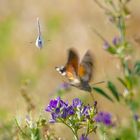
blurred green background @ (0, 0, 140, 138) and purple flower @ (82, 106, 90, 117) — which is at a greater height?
blurred green background @ (0, 0, 140, 138)

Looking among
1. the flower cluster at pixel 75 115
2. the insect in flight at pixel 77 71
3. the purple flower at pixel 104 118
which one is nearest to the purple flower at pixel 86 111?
the flower cluster at pixel 75 115

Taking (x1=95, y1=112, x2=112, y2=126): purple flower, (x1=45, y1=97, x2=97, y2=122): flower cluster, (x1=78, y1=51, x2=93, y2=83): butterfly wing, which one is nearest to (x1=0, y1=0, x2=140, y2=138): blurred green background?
(x1=95, y1=112, x2=112, y2=126): purple flower

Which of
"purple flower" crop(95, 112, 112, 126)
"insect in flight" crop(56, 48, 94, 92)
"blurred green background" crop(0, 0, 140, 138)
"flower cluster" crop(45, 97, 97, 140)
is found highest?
"blurred green background" crop(0, 0, 140, 138)

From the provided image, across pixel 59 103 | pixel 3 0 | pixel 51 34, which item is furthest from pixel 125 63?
pixel 3 0

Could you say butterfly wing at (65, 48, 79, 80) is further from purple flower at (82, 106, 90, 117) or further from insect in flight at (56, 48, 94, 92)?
purple flower at (82, 106, 90, 117)

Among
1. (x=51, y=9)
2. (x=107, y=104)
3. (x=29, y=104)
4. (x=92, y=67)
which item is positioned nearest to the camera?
(x=92, y=67)

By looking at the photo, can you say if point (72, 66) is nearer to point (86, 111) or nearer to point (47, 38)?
point (86, 111)

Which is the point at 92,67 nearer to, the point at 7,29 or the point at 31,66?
the point at 31,66

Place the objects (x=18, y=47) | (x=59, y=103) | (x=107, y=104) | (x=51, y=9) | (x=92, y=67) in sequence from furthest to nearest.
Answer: (x=51, y=9)
(x=18, y=47)
(x=107, y=104)
(x=92, y=67)
(x=59, y=103)
